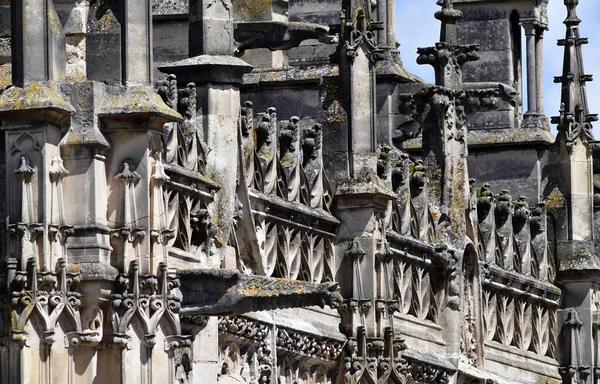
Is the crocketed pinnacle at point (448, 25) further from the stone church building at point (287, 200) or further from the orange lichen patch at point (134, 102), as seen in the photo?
the orange lichen patch at point (134, 102)

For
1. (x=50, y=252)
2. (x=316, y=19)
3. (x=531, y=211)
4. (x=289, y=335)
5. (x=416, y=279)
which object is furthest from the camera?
(x=531, y=211)

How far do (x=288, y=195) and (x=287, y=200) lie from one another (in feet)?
0.65

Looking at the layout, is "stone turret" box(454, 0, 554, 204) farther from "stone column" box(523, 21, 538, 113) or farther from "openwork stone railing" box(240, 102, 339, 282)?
"openwork stone railing" box(240, 102, 339, 282)

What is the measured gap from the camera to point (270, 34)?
1578 inches

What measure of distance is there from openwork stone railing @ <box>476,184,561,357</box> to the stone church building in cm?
5

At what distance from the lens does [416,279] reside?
41594 millimetres

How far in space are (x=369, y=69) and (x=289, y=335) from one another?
4.27 metres

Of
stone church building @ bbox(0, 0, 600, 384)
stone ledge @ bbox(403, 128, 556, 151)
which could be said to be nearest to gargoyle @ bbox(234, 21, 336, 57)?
stone church building @ bbox(0, 0, 600, 384)

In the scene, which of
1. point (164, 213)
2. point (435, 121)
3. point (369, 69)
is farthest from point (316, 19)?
point (164, 213)

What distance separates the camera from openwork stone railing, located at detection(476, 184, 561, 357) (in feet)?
148

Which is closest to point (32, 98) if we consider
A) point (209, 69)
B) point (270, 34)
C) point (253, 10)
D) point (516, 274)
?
point (209, 69)

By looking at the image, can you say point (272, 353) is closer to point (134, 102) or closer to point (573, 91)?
point (134, 102)

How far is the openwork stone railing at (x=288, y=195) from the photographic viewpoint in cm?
3500

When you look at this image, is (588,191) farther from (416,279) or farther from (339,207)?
(339,207)
